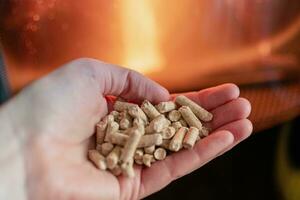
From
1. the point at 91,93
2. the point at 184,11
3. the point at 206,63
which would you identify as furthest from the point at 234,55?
the point at 91,93

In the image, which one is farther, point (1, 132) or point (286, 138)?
point (286, 138)

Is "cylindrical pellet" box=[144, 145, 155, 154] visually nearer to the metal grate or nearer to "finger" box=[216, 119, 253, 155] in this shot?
"finger" box=[216, 119, 253, 155]

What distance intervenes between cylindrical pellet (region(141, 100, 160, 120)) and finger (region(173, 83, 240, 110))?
0.08 meters

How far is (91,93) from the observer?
92cm

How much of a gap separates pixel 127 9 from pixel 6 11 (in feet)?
0.78

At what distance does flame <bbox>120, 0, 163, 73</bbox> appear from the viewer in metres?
1.21

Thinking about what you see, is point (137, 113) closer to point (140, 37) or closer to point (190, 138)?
point (190, 138)

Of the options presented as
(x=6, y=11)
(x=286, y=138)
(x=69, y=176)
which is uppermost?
(x=6, y=11)

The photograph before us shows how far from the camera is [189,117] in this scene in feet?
3.10

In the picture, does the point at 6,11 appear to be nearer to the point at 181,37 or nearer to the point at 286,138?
the point at 181,37

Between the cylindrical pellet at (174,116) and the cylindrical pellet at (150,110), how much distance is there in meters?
0.03

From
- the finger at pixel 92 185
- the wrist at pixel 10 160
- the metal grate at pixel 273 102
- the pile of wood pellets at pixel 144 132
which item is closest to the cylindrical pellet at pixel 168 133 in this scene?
the pile of wood pellets at pixel 144 132

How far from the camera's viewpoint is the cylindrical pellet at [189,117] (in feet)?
3.07

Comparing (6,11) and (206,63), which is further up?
(6,11)
